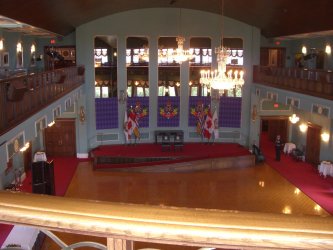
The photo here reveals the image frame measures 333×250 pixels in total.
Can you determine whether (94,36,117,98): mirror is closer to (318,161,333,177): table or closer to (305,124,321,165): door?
(305,124,321,165): door

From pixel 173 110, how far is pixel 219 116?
2415 millimetres

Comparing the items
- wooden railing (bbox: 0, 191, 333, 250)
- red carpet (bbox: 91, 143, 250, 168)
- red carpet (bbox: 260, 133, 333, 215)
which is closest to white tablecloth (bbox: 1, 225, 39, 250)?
wooden railing (bbox: 0, 191, 333, 250)

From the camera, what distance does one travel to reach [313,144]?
18.0 metres

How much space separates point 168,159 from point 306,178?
588cm

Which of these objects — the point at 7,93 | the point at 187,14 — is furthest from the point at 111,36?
the point at 7,93

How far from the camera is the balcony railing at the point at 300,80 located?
1203 cm

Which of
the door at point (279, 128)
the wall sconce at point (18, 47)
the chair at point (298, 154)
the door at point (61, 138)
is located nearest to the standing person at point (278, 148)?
the chair at point (298, 154)

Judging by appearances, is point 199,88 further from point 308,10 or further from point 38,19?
point 38,19

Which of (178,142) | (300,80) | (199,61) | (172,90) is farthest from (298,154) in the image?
(172,90)

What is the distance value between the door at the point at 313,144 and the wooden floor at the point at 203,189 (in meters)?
2.08

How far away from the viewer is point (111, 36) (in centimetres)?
1988

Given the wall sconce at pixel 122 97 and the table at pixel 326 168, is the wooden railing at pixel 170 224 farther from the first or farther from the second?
the wall sconce at pixel 122 97

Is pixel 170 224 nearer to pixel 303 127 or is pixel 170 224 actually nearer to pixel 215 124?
pixel 303 127

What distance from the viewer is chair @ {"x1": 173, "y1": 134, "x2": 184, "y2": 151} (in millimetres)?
19172
